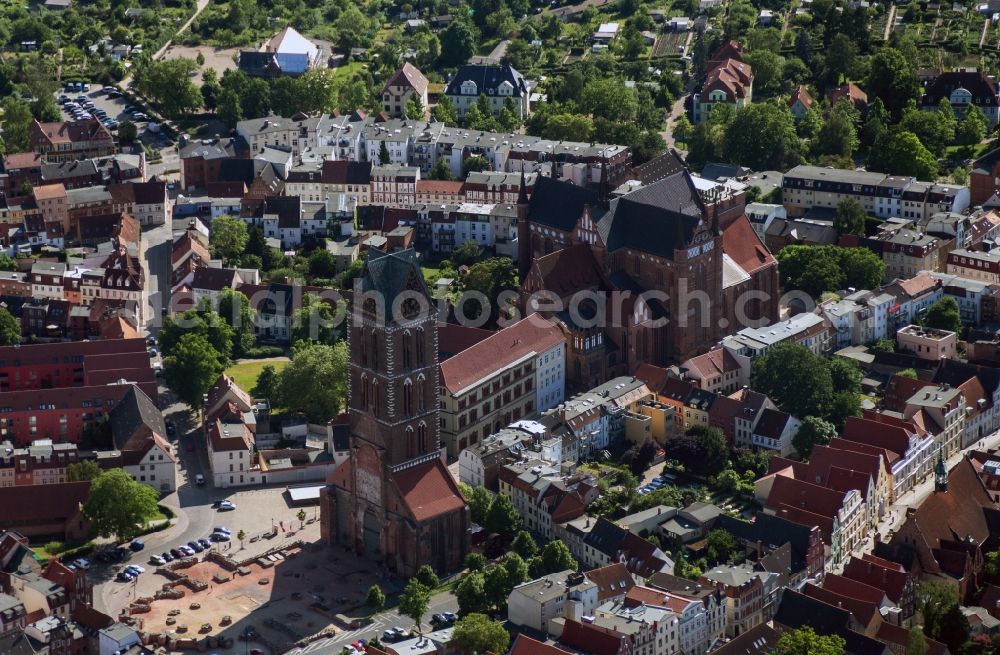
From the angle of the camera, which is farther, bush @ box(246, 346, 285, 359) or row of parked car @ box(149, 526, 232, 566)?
bush @ box(246, 346, 285, 359)

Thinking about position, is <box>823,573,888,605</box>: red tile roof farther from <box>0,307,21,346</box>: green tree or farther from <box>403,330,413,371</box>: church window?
<box>0,307,21,346</box>: green tree

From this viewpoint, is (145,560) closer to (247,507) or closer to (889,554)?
(247,507)

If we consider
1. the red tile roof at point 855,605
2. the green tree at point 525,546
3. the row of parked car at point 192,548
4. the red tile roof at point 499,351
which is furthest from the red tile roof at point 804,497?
the row of parked car at point 192,548

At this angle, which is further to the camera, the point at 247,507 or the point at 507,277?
the point at 507,277

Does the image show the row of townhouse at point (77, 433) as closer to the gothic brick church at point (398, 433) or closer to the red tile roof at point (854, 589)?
the gothic brick church at point (398, 433)

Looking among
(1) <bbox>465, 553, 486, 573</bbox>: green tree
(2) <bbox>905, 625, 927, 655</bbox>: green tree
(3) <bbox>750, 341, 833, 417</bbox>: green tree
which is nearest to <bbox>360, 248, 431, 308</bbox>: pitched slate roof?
(1) <bbox>465, 553, 486, 573</bbox>: green tree

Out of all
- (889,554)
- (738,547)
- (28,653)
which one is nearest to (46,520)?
(28,653)
